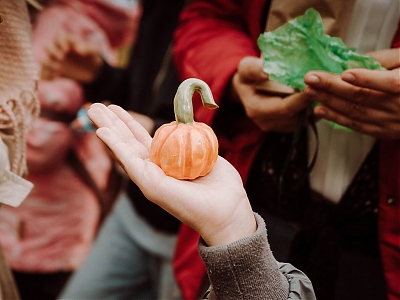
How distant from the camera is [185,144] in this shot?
52 cm

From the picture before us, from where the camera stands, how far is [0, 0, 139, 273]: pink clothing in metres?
1.16

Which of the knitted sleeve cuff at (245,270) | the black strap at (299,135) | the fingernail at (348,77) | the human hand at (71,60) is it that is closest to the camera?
the knitted sleeve cuff at (245,270)

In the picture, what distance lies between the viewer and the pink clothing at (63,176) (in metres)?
1.16

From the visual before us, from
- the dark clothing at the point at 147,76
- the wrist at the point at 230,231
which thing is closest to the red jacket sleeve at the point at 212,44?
the dark clothing at the point at 147,76

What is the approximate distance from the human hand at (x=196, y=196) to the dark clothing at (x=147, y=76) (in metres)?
0.53

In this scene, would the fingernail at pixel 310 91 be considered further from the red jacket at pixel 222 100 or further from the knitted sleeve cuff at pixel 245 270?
the knitted sleeve cuff at pixel 245 270

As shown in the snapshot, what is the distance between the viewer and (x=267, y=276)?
498 millimetres

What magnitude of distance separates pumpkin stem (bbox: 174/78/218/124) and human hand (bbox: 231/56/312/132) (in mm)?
210

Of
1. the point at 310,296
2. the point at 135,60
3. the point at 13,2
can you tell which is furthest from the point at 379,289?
the point at 135,60

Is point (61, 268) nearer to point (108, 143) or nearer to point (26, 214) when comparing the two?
point (26, 214)

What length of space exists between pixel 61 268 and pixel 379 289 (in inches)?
42.6

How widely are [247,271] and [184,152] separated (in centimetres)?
19

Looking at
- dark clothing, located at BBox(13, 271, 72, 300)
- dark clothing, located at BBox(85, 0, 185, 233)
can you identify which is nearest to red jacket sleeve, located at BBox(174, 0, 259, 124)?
dark clothing, located at BBox(85, 0, 185, 233)

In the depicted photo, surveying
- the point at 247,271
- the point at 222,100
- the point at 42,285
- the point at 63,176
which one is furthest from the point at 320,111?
the point at 42,285
